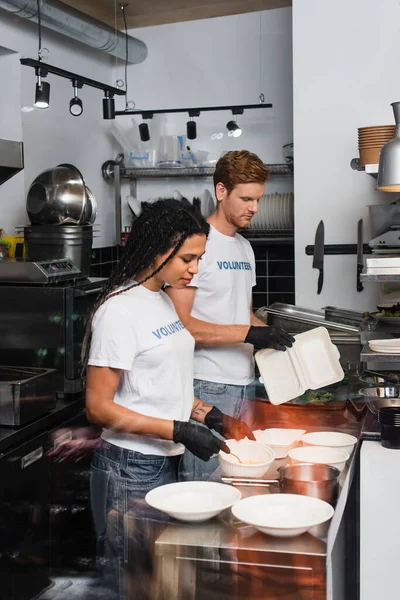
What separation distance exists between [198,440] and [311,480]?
302mm

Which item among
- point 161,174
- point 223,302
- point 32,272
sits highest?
point 161,174

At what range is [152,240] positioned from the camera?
6.95 feet

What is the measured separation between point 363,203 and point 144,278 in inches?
86.8

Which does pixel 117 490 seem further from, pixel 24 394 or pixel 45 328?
pixel 45 328

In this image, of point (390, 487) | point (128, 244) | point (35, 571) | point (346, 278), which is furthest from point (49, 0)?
point (390, 487)

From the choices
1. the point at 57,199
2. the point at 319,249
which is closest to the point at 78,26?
the point at 57,199

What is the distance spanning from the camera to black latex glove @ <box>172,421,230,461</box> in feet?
6.42

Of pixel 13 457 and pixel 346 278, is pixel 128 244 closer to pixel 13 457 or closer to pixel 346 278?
pixel 13 457

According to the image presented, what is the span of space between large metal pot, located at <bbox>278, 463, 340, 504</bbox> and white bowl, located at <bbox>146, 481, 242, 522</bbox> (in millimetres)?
131

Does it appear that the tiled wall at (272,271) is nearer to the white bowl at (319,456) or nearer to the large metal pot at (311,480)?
the white bowl at (319,456)

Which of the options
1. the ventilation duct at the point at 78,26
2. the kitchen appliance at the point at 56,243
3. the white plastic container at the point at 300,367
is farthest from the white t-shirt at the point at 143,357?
the ventilation duct at the point at 78,26

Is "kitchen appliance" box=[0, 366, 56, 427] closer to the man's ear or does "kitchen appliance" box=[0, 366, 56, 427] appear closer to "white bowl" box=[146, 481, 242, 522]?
the man's ear

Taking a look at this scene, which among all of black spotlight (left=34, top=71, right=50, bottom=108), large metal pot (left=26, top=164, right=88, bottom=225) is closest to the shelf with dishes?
large metal pot (left=26, top=164, right=88, bottom=225)

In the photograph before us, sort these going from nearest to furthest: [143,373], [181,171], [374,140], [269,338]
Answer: [143,373] < [269,338] < [374,140] < [181,171]
